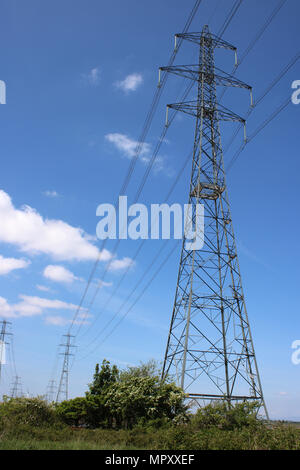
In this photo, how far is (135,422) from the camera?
2388 centimetres

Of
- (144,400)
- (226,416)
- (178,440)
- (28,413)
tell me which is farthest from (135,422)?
(178,440)

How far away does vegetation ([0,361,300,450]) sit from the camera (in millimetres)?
15969

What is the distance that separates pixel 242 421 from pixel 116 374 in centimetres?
1468

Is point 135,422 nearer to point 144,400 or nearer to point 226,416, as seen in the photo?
point 144,400

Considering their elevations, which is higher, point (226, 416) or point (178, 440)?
point (226, 416)

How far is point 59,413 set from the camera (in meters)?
27.8

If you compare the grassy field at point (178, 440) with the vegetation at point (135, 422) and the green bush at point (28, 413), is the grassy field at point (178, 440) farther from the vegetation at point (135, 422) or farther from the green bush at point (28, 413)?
the green bush at point (28, 413)

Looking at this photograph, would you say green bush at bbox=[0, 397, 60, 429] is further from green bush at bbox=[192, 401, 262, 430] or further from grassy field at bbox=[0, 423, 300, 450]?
green bush at bbox=[192, 401, 262, 430]

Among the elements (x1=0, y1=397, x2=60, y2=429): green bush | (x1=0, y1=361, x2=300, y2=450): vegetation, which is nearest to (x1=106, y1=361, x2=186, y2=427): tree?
(x1=0, y1=361, x2=300, y2=450): vegetation

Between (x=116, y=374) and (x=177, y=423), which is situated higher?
(x=116, y=374)
